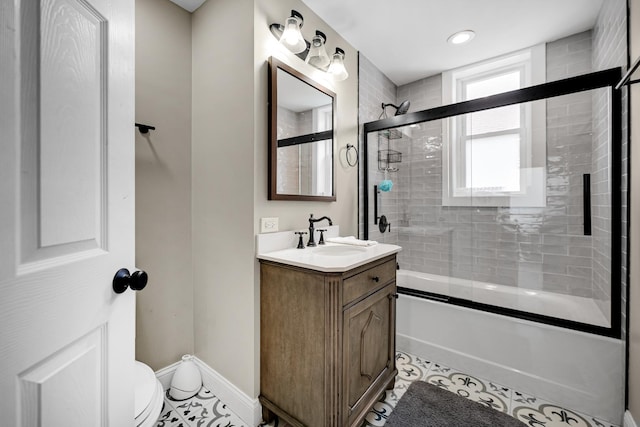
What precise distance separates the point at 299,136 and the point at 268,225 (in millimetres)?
631

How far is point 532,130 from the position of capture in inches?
83.5

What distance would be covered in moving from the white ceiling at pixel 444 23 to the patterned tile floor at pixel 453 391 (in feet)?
7.80

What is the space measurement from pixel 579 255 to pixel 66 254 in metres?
2.76

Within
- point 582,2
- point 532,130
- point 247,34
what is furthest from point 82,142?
point 582,2

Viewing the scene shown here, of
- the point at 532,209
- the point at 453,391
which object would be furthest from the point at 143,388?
the point at 532,209

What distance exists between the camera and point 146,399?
111 cm

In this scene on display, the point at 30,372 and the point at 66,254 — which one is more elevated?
the point at 66,254

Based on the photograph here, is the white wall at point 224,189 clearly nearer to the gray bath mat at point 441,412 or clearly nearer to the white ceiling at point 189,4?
the white ceiling at point 189,4

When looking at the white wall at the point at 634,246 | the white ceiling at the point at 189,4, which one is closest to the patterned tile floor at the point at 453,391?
the white wall at the point at 634,246

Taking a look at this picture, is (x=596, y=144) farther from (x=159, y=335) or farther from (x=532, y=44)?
(x=159, y=335)

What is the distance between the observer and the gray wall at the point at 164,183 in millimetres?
1629

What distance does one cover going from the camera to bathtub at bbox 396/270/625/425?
153 centimetres

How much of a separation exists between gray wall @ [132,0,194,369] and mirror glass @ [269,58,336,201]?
67cm

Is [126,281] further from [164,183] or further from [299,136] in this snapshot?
[299,136]
